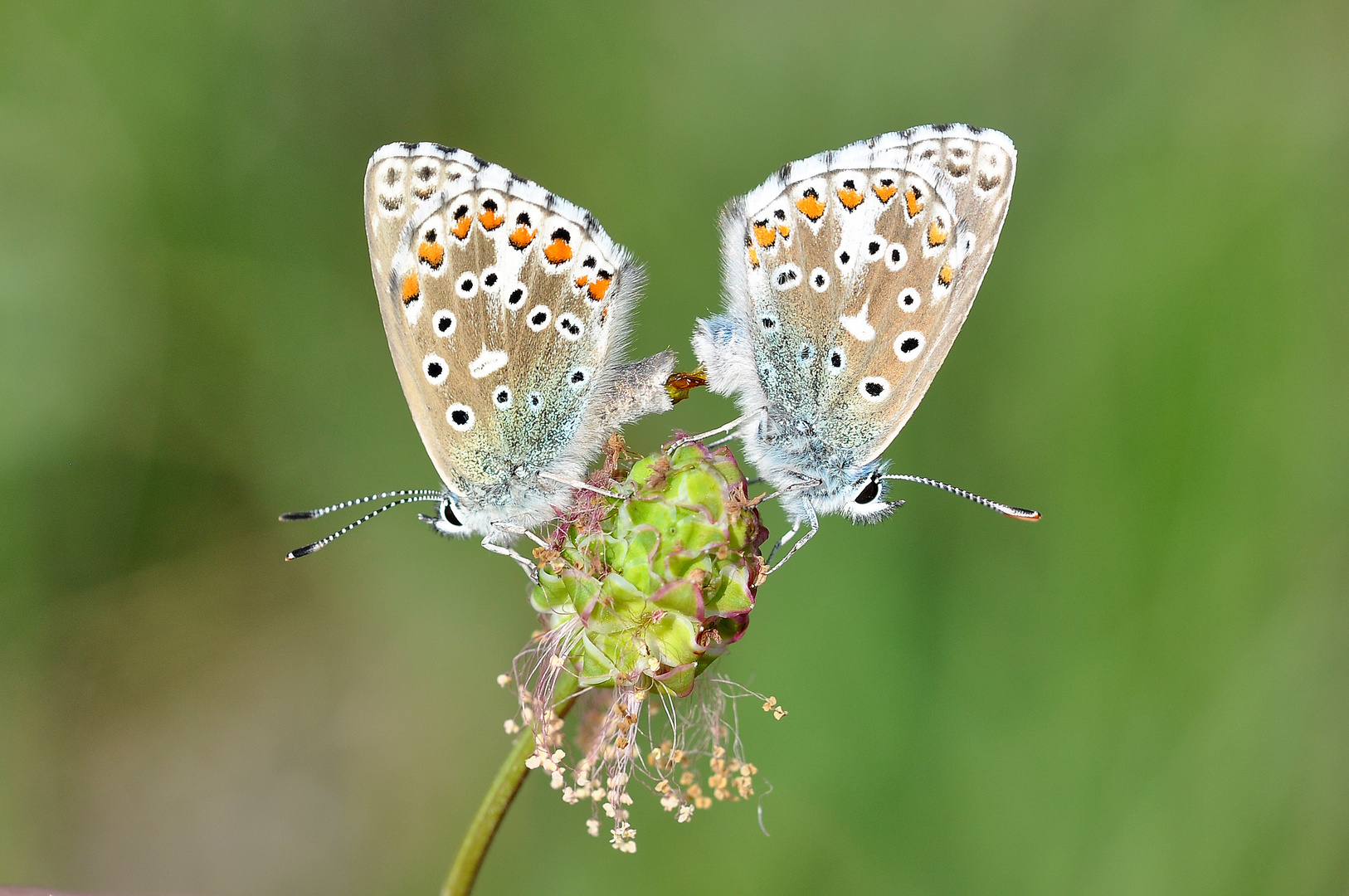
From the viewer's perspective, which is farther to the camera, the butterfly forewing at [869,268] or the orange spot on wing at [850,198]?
the orange spot on wing at [850,198]

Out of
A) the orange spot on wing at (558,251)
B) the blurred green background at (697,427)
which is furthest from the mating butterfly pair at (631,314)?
the blurred green background at (697,427)

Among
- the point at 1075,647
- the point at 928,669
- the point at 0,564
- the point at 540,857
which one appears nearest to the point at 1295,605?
the point at 1075,647

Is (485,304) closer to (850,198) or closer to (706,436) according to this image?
(706,436)

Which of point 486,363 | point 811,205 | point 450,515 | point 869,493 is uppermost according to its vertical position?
point 811,205

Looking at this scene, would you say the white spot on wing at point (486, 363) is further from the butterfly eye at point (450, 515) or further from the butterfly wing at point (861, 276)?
the butterfly wing at point (861, 276)

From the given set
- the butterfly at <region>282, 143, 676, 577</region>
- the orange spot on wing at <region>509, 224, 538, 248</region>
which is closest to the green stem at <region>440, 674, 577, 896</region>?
the butterfly at <region>282, 143, 676, 577</region>

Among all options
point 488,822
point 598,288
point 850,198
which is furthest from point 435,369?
point 850,198
